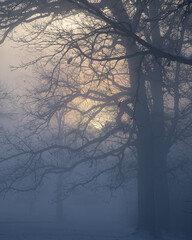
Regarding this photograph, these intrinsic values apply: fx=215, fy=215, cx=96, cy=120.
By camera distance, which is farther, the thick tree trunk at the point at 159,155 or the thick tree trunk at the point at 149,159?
the thick tree trunk at the point at 159,155

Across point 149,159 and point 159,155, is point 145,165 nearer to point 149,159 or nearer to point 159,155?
point 149,159

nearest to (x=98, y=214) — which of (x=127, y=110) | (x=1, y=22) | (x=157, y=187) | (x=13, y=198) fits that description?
(x=13, y=198)

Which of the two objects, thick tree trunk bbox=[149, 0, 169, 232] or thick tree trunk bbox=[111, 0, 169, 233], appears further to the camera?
thick tree trunk bbox=[149, 0, 169, 232]

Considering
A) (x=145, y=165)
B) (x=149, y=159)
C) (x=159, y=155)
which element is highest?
(x=159, y=155)

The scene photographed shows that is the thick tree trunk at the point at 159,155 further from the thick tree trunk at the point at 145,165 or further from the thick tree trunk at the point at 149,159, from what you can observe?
the thick tree trunk at the point at 145,165

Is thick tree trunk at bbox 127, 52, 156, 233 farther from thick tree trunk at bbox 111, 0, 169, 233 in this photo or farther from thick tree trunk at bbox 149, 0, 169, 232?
Result: thick tree trunk at bbox 149, 0, 169, 232

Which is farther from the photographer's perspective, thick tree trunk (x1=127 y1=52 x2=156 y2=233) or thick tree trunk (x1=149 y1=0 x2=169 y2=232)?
A: thick tree trunk (x1=149 y1=0 x2=169 y2=232)

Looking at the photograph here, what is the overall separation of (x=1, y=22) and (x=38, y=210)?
1764cm

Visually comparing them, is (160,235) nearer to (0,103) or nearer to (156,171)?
(156,171)

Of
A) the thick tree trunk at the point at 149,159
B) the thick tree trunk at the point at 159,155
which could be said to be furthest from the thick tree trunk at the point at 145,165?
the thick tree trunk at the point at 159,155

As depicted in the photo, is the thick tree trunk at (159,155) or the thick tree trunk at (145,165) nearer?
the thick tree trunk at (145,165)

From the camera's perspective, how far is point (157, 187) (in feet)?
30.7

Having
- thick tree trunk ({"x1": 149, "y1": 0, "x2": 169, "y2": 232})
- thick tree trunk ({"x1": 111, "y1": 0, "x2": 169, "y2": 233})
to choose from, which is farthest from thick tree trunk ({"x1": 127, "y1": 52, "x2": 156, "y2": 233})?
thick tree trunk ({"x1": 149, "y1": 0, "x2": 169, "y2": 232})

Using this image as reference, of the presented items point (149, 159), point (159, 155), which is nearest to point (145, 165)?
point (149, 159)
